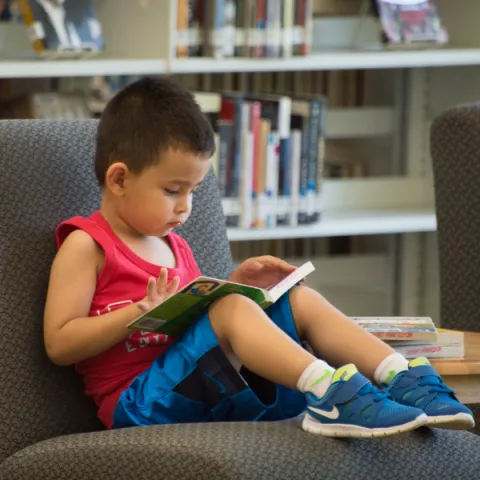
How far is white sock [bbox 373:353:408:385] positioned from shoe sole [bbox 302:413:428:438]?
112 millimetres

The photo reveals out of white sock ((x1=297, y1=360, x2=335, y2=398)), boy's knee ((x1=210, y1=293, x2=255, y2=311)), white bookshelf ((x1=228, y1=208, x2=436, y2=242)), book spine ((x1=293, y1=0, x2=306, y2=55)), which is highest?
book spine ((x1=293, y1=0, x2=306, y2=55))

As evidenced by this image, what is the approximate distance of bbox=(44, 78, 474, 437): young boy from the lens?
1622 millimetres

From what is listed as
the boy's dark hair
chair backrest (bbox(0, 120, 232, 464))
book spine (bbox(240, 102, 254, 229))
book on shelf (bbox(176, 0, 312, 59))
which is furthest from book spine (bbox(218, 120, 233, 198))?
the boy's dark hair

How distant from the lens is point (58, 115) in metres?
2.87

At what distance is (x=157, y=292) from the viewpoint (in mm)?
1627

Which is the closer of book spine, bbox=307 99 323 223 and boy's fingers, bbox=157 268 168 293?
boy's fingers, bbox=157 268 168 293

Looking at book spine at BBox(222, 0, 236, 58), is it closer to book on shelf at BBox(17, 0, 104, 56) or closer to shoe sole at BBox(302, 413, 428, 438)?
book on shelf at BBox(17, 0, 104, 56)

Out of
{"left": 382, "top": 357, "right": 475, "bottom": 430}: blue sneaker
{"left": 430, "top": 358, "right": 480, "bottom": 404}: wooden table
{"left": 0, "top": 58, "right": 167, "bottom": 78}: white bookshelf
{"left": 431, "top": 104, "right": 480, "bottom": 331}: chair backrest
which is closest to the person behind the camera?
{"left": 382, "top": 357, "right": 475, "bottom": 430}: blue sneaker

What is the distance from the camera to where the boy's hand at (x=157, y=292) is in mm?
1613

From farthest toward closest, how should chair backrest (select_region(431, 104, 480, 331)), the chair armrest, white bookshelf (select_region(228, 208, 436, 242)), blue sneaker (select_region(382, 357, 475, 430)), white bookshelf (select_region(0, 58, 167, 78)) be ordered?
white bookshelf (select_region(228, 208, 436, 242)), white bookshelf (select_region(0, 58, 167, 78)), chair backrest (select_region(431, 104, 480, 331)), blue sneaker (select_region(382, 357, 475, 430)), the chair armrest

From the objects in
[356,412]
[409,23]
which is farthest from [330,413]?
[409,23]

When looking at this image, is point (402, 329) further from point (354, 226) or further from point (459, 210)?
point (354, 226)

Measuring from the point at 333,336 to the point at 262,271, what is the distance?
19 centimetres

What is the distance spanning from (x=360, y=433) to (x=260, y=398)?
258 mm
